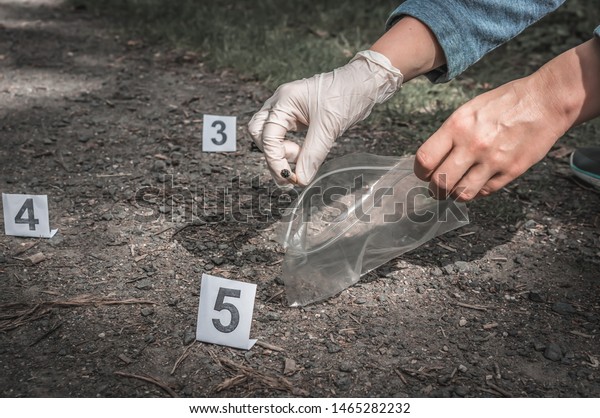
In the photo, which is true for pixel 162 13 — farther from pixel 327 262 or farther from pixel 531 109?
pixel 531 109

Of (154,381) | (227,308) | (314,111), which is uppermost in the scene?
(314,111)

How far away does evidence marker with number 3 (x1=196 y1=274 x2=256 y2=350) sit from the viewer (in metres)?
1.45

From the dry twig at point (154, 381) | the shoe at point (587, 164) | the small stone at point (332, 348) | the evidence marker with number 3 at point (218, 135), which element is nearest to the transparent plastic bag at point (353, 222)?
the small stone at point (332, 348)

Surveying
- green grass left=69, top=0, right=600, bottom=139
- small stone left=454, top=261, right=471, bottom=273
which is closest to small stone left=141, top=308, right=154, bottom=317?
small stone left=454, top=261, right=471, bottom=273

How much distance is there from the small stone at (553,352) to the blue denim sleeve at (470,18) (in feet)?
2.73

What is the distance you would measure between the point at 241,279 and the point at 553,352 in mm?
820

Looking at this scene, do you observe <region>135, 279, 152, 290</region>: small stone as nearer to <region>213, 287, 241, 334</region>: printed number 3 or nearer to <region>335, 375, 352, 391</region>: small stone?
<region>213, 287, 241, 334</region>: printed number 3

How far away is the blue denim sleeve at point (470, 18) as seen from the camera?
1740 mm

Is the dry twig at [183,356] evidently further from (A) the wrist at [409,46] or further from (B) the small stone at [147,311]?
Answer: (A) the wrist at [409,46]

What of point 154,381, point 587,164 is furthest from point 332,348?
point 587,164

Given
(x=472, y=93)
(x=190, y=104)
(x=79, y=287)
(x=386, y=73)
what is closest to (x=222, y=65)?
(x=190, y=104)

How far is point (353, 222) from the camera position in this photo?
5.94ft

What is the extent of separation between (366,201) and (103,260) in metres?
0.78

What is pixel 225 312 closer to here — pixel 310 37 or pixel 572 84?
pixel 572 84
